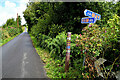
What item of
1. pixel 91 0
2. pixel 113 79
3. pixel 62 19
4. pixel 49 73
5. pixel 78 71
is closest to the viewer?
pixel 113 79

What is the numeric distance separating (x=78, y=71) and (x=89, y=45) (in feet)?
4.11

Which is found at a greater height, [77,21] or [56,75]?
[77,21]

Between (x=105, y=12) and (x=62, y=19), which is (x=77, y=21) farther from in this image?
→ (x=105, y=12)

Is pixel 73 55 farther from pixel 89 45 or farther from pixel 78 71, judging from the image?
pixel 89 45

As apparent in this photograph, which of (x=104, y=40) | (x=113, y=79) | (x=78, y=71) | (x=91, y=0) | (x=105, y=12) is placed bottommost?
(x=78, y=71)

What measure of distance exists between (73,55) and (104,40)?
1.88 meters

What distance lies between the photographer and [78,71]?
3.54 m

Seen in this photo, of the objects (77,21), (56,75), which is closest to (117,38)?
(56,75)

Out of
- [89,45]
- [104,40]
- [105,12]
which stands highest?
[105,12]

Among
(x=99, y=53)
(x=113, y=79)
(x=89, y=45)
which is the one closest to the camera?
(x=113, y=79)

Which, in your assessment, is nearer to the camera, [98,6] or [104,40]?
[104,40]

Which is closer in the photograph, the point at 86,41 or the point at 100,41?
the point at 100,41

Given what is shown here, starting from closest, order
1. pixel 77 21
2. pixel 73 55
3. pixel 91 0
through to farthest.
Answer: pixel 73 55 < pixel 91 0 < pixel 77 21

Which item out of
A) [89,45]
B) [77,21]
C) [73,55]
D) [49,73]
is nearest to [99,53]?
[89,45]
